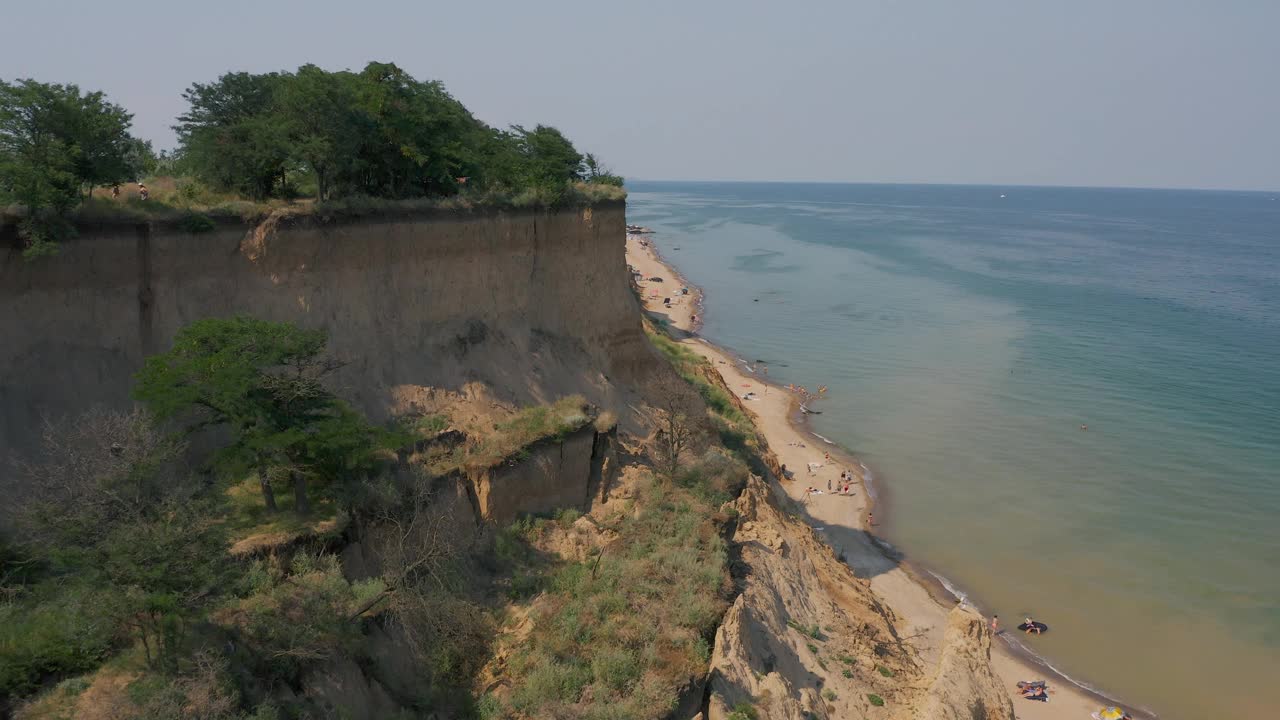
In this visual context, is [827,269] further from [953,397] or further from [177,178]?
[177,178]

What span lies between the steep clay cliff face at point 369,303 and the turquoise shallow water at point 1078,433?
14625mm

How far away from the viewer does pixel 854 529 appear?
3206 cm

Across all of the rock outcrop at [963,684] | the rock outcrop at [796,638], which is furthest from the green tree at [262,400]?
the rock outcrop at [963,684]

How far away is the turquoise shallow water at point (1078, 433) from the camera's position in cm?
2681

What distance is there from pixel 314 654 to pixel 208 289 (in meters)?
9.44

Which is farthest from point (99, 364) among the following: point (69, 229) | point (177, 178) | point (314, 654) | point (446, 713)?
point (446, 713)

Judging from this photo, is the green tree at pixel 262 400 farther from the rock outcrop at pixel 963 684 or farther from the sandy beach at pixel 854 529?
the sandy beach at pixel 854 529

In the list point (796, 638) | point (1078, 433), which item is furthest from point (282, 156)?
point (1078, 433)

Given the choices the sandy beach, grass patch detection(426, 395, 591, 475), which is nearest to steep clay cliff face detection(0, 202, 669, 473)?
grass patch detection(426, 395, 591, 475)

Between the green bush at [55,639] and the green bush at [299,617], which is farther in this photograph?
the green bush at [299,617]

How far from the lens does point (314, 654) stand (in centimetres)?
1147

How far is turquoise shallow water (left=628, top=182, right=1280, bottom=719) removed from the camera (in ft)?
88.0

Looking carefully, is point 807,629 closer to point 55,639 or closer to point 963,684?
point 963,684

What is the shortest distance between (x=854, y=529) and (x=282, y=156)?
2271 centimetres
